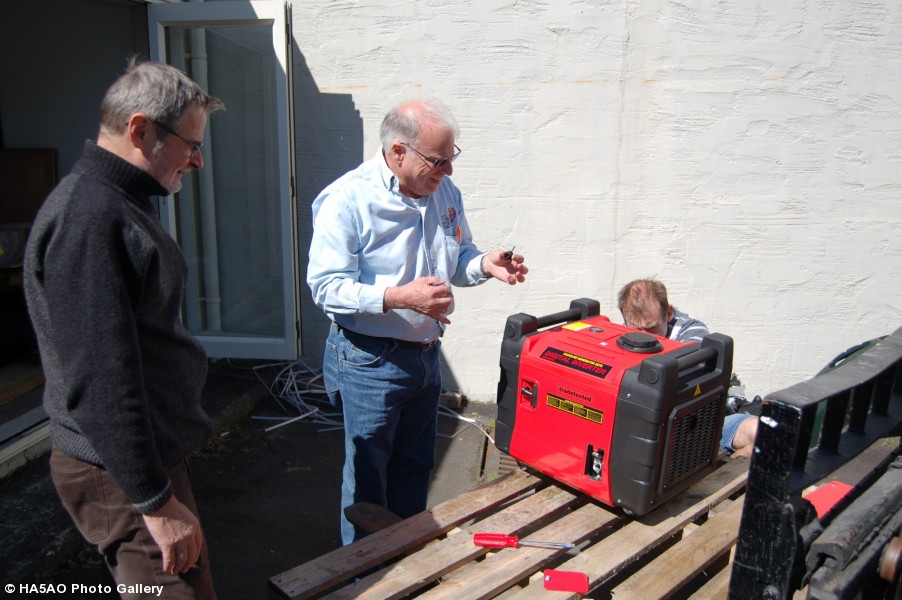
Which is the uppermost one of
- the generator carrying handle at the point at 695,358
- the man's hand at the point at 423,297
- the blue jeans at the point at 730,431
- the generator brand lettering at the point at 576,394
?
the man's hand at the point at 423,297

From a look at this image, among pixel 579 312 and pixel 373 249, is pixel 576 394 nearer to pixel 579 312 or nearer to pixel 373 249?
pixel 579 312

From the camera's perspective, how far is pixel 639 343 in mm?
2012

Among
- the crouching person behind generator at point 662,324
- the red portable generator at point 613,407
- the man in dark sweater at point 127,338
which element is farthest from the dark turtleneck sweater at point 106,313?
the crouching person behind generator at point 662,324

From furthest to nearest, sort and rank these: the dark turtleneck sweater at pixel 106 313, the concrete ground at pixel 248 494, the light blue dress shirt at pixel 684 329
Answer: the light blue dress shirt at pixel 684 329 → the concrete ground at pixel 248 494 → the dark turtleneck sweater at pixel 106 313

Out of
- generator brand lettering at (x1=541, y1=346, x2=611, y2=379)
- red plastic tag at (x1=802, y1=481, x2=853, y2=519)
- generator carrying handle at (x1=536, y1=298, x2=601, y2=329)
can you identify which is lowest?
red plastic tag at (x1=802, y1=481, x2=853, y2=519)

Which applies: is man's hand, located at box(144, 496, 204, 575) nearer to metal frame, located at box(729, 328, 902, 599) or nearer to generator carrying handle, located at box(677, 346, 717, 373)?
metal frame, located at box(729, 328, 902, 599)

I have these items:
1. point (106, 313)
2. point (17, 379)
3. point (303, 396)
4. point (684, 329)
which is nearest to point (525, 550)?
point (106, 313)

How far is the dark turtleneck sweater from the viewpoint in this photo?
4.31 feet

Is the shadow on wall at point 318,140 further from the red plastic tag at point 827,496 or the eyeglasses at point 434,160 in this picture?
the red plastic tag at point 827,496

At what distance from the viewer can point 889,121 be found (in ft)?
13.2

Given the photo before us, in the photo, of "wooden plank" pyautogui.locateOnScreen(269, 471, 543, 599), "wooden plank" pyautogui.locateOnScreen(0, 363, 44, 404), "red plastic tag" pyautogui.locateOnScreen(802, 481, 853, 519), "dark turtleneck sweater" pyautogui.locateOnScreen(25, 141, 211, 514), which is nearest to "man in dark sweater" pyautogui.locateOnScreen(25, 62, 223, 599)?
"dark turtleneck sweater" pyautogui.locateOnScreen(25, 141, 211, 514)

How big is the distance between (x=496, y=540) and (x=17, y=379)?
13.0 ft

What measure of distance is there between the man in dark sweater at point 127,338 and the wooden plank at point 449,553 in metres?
0.41

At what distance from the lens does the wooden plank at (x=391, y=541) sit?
166cm
